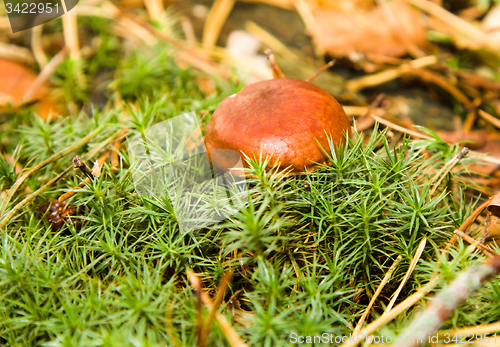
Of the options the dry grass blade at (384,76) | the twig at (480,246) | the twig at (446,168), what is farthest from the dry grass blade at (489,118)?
the twig at (480,246)

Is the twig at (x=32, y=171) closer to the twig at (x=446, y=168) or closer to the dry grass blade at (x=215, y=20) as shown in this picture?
the dry grass blade at (x=215, y=20)

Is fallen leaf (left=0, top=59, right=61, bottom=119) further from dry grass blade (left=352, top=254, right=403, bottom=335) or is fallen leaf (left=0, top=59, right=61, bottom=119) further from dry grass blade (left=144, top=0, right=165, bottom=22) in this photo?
dry grass blade (left=352, top=254, right=403, bottom=335)

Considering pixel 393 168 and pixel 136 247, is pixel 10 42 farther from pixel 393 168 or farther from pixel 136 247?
pixel 393 168

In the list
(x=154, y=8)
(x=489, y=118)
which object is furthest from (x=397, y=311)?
(x=154, y=8)

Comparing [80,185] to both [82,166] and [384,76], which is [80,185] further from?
[384,76]

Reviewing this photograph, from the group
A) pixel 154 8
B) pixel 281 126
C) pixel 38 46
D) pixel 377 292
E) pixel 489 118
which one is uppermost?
pixel 154 8

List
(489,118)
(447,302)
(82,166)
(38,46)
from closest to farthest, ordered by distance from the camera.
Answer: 1. (447,302)
2. (82,166)
3. (489,118)
4. (38,46)

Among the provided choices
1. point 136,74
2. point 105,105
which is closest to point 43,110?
point 105,105
